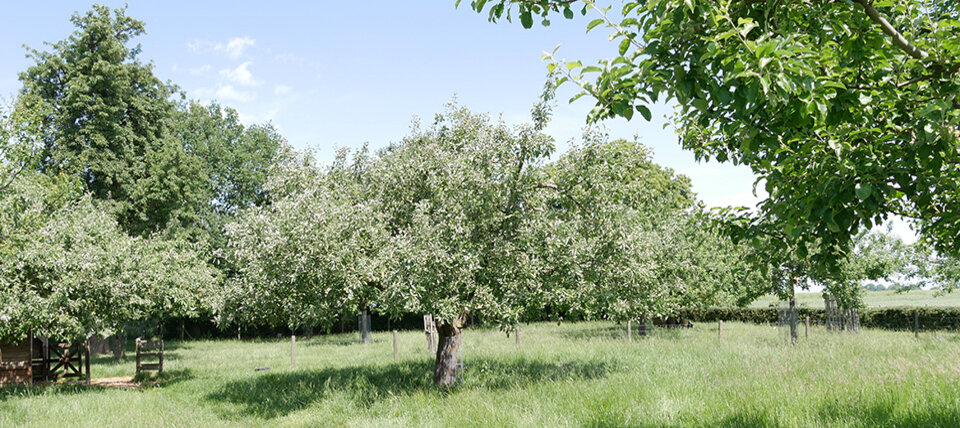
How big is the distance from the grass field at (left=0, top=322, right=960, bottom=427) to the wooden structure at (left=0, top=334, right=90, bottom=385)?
7.86 ft

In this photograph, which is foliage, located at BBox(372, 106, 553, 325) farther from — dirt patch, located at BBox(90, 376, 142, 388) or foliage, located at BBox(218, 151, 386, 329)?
dirt patch, located at BBox(90, 376, 142, 388)

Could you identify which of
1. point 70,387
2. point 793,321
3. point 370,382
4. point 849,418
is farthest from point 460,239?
point 793,321

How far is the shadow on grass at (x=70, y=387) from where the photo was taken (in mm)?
A: 15586

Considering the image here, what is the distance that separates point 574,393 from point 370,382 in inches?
254

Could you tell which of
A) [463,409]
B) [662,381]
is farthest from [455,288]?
[662,381]

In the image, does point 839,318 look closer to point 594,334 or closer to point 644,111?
point 594,334

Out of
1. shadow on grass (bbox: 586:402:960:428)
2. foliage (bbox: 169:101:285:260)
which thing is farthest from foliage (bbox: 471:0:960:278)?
foliage (bbox: 169:101:285:260)

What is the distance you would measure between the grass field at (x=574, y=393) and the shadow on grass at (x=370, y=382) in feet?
0.18

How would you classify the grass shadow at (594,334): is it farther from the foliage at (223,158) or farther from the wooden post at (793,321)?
the foliage at (223,158)

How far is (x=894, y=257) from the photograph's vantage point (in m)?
27.6

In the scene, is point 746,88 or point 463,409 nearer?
point 746,88

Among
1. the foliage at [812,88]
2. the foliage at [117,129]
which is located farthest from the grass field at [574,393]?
the foliage at [117,129]

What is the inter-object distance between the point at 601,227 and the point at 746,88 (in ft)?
29.9

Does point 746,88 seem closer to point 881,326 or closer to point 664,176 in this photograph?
point 881,326
